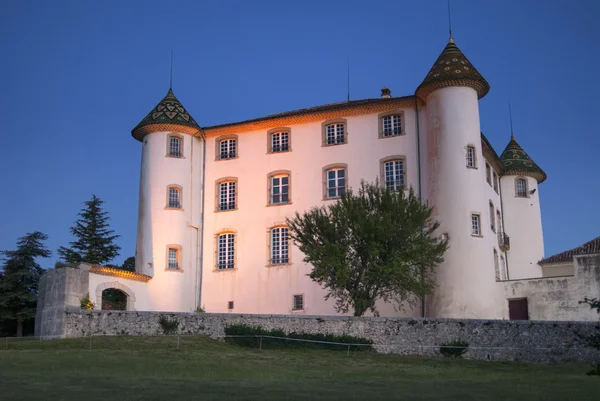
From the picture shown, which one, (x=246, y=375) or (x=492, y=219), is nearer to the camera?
(x=246, y=375)

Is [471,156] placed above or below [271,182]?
above

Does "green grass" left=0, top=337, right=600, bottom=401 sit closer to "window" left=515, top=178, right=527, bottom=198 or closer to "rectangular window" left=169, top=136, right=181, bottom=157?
"rectangular window" left=169, top=136, right=181, bottom=157

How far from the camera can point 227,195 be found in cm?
4438

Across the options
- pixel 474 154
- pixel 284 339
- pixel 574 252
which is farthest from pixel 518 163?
pixel 284 339

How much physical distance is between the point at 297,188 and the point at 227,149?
550 centimetres

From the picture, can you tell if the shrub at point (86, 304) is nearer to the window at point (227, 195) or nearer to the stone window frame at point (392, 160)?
the window at point (227, 195)

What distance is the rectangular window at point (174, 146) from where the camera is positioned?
44.2 metres

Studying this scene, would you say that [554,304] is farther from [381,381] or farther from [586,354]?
[381,381]

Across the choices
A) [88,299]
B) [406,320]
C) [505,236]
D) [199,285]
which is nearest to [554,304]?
[505,236]

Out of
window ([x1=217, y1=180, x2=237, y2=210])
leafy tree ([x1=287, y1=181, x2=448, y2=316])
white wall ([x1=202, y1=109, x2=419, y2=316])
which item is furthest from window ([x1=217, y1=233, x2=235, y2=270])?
leafy tree ([x1=287, y1=181, x2=448, y2=316])

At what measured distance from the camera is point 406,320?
30.9 meters

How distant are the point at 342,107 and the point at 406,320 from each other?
50.0 ft

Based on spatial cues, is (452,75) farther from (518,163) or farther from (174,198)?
(174,198)

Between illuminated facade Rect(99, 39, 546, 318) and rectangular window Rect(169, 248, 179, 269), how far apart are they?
6 centimetres
